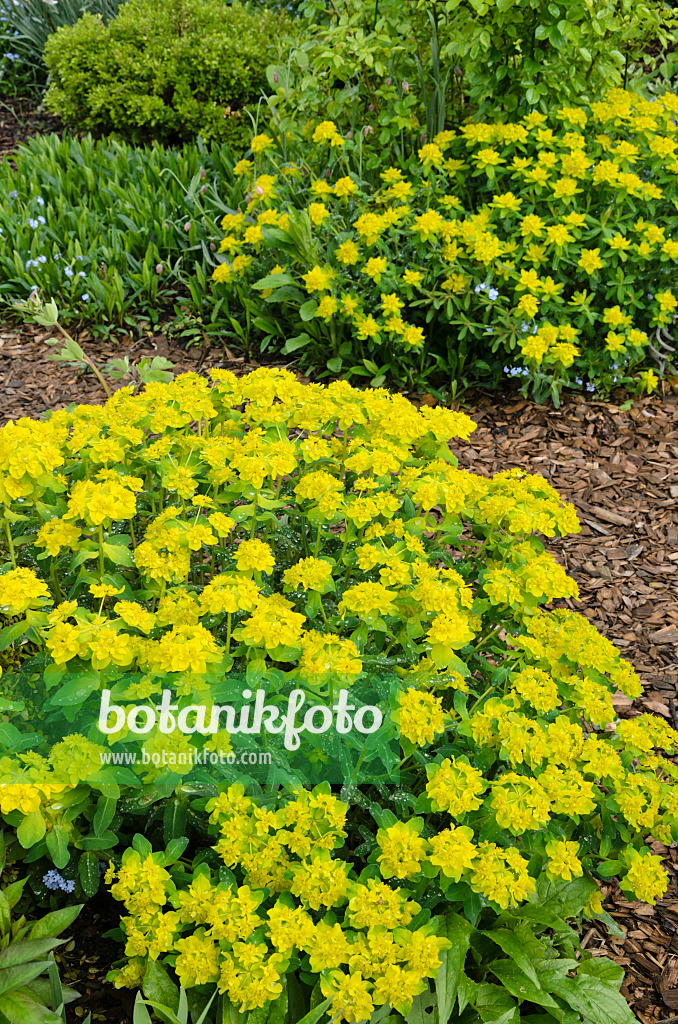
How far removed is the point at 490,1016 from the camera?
5.68ft

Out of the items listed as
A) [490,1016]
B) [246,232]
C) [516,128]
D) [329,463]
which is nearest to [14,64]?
[246,232]

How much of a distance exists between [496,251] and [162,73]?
3.20 meters

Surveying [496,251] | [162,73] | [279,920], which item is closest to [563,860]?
[279,920]

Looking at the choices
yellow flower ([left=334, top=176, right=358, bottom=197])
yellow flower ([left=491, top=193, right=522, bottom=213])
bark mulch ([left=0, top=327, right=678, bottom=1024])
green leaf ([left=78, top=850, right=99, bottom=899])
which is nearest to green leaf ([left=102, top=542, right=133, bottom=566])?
green leaf ([left=78, top=850, right=99, bottom=899])

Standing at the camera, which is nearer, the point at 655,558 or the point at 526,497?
the point at 526,497

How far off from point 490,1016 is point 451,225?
9.85 feet

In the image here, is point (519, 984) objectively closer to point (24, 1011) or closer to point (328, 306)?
point (24, 1011)

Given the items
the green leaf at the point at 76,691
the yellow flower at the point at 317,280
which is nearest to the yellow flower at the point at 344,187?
the yellow flower at the point at 317,280

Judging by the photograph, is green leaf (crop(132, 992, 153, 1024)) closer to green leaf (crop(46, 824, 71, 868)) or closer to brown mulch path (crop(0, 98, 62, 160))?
green leaf (crop(46, 824, 71, 868))

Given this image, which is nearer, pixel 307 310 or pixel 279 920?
pixel 279 920

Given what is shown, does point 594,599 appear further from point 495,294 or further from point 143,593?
point 143,593

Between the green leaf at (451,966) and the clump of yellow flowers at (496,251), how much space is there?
7.74 ft

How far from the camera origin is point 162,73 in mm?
5438

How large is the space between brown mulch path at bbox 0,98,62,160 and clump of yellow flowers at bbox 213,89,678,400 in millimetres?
3103
